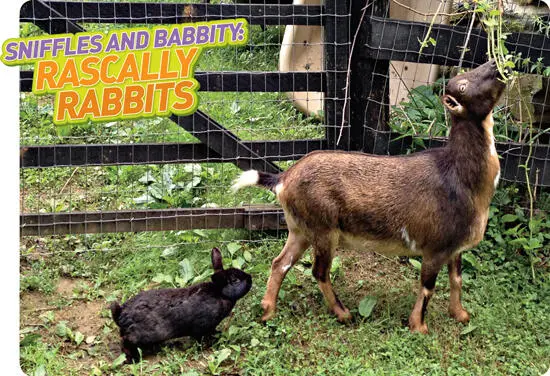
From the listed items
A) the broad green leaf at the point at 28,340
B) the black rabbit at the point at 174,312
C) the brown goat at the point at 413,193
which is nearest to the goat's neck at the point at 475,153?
the brown goat at the point at 413,193

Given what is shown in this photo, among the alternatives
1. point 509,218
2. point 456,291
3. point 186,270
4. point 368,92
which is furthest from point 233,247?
point 509,218

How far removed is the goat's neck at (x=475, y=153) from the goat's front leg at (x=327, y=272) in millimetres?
942

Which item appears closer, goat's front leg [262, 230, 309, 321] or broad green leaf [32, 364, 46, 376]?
broad green leaf [32, 364, 46, 376]

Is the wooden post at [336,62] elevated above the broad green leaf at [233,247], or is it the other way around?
the wooden post at [336,62]

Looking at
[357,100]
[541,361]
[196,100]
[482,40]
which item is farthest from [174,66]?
[541,361]

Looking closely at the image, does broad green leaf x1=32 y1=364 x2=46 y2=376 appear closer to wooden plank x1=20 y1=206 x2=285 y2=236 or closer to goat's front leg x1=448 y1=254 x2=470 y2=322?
wooden plank x1=20 y1=206 x2=285 y2=236

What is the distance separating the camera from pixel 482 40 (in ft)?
17.7

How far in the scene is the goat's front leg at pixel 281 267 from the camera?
517 cm

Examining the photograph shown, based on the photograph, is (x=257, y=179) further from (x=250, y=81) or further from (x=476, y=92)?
(x=476, y=92)

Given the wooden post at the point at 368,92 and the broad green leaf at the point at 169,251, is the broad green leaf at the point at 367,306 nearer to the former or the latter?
the wooden post at the point at 368,92

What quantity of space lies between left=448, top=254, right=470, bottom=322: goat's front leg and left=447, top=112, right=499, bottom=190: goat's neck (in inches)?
23.6

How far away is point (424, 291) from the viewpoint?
4.98m

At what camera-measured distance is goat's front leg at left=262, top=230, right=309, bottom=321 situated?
17.0ft

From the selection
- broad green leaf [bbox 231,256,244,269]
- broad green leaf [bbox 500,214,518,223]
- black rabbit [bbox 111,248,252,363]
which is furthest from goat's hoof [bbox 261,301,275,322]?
broad green leaf [bbox 500,214,518,223]
